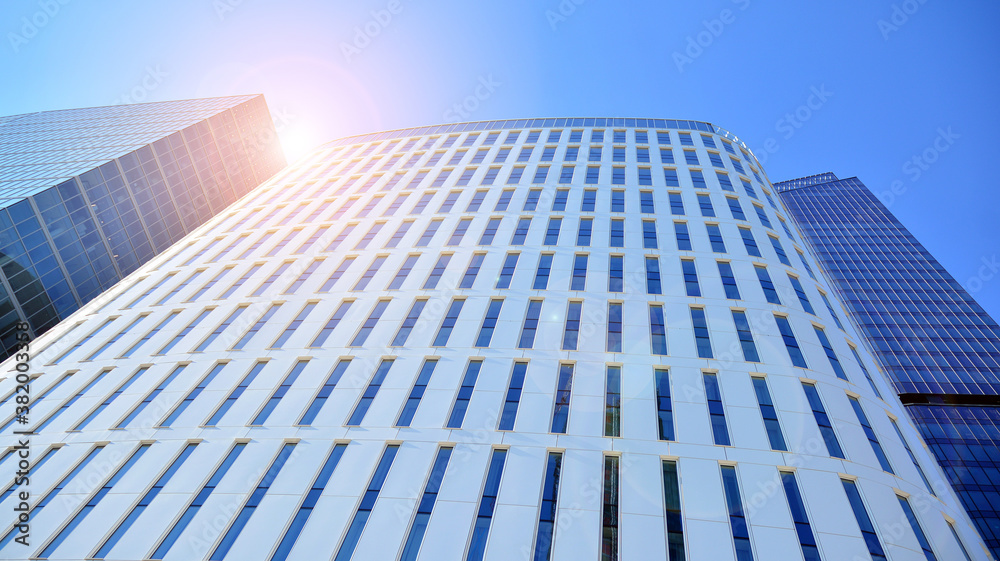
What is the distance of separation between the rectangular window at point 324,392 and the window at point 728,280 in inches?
868

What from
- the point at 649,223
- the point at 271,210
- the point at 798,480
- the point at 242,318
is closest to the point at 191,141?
the point at 271,210

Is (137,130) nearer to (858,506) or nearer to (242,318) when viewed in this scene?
(242,318)

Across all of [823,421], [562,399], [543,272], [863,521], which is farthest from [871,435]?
[543,272]

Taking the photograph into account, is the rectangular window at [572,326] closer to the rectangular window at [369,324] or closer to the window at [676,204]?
the rectangular window at [369,324]

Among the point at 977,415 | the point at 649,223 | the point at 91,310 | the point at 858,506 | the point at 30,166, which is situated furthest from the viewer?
the point at 977,415

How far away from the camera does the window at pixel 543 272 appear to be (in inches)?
1220

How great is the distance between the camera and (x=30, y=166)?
5344cm

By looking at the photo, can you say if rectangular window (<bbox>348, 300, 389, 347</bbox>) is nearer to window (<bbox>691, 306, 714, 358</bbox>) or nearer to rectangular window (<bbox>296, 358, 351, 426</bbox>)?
rectangular window (<bbox>296, 358, 351, 426</bbox>)

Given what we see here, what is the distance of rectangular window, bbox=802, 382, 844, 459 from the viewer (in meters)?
20.8

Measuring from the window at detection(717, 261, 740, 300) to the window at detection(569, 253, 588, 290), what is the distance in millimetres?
8125

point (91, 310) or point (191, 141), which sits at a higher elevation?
point (191, 141)

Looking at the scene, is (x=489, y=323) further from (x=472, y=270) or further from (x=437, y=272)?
(x=437, y=272)

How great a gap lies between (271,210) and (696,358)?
133 ft

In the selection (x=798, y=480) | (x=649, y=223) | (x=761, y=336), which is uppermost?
(x=649, y=223)
